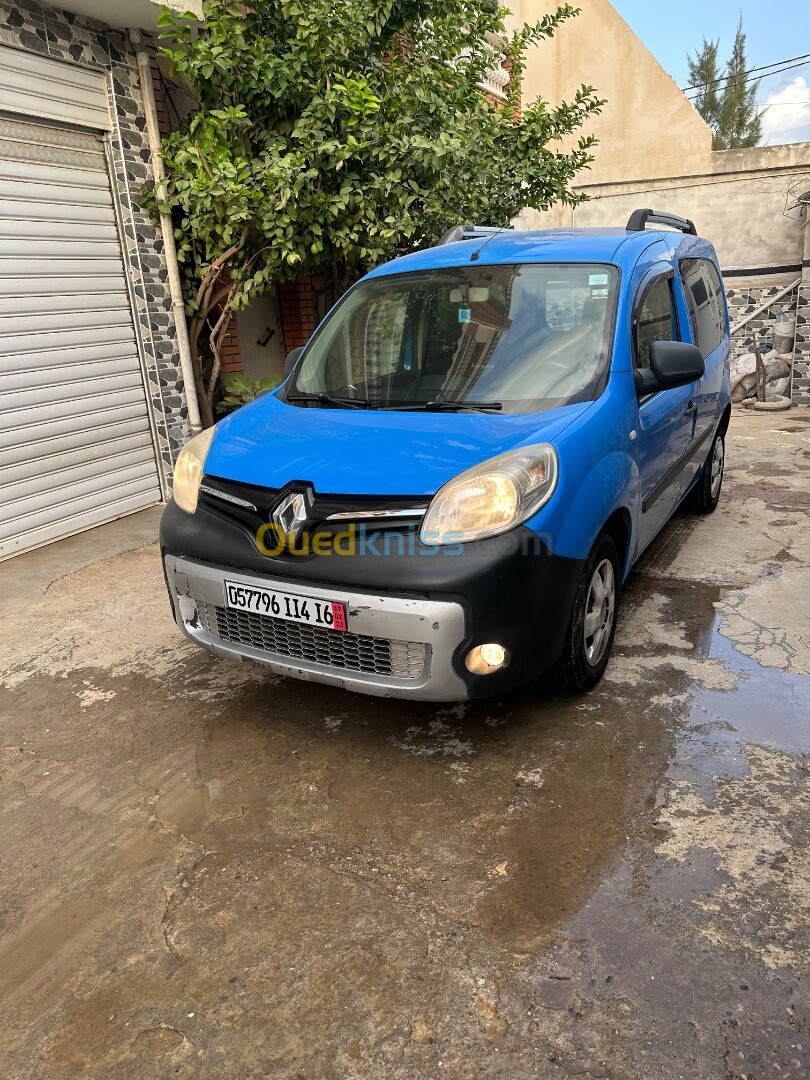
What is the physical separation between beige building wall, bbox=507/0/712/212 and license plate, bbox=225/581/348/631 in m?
17.8

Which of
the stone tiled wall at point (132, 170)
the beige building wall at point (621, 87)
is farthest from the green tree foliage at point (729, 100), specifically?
the stone tiled wall at point (132, 170)

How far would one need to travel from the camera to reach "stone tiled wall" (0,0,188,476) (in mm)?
5598

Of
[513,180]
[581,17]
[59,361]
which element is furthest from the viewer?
[581,17]

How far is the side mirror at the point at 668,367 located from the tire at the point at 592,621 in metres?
0.77

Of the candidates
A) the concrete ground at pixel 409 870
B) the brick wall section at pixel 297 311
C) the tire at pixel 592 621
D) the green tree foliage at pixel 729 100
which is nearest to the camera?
the concrete ground at pixel 409 870

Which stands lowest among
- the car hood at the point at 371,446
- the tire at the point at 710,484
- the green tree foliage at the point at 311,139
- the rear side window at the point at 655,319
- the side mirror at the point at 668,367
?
the tire at the point at 710,484

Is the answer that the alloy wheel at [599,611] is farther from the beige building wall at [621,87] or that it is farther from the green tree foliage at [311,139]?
the beige building wall at [621,87]

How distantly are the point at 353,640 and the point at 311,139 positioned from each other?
4797 mm

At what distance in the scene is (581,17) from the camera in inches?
719

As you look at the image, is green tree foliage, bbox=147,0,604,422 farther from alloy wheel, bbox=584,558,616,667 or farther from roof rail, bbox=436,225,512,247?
alloy wheel, bbox=584,558,616,667

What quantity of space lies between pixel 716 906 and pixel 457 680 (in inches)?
39.6

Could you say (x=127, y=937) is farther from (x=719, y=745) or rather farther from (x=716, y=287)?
(x=716, y=287)

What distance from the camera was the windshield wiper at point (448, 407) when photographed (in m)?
3.27

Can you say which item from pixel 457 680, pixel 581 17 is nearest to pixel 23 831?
pixel 457 680
